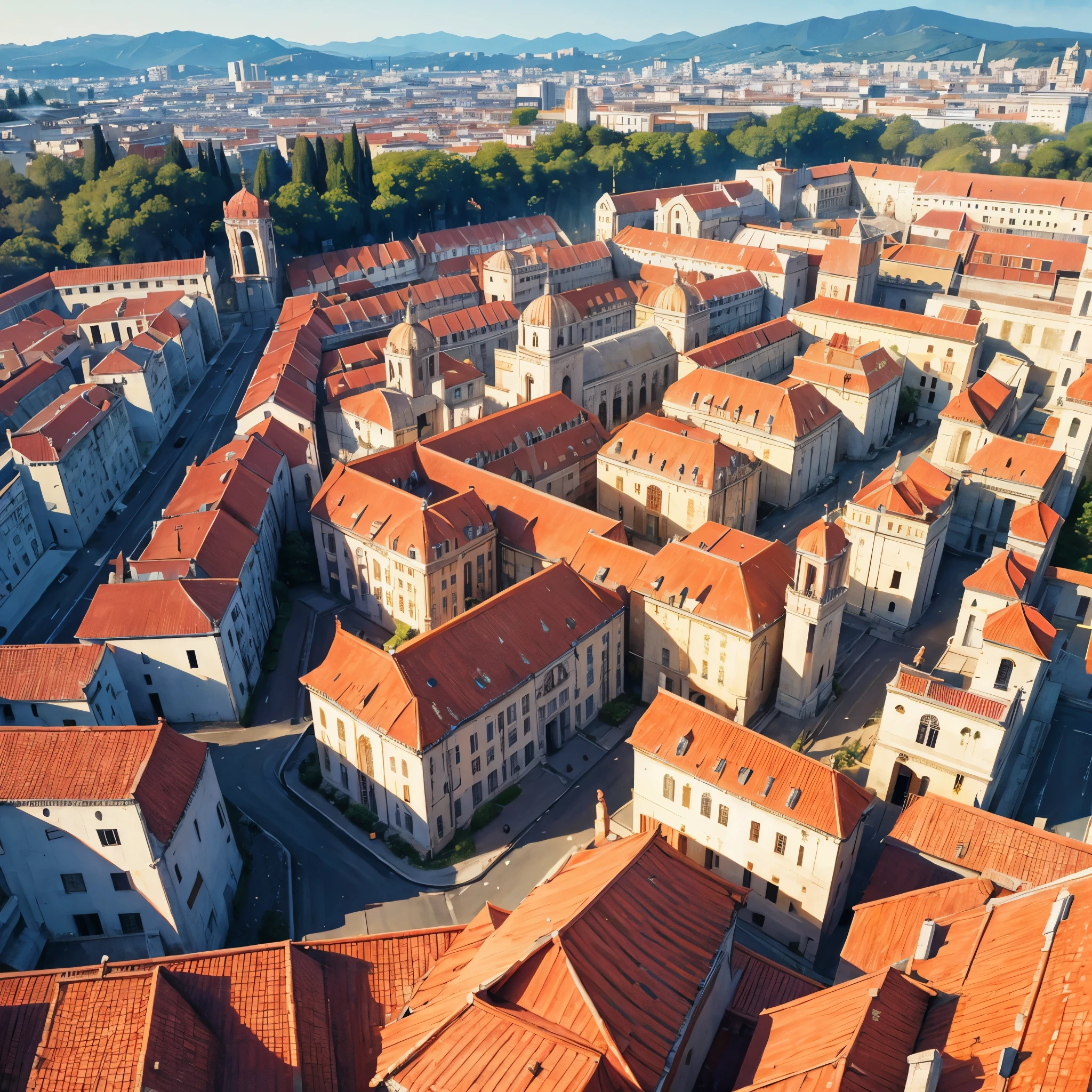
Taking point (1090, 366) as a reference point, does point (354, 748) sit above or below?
below

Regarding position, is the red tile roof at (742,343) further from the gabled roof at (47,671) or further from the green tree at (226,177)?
the green tree at (226,177)

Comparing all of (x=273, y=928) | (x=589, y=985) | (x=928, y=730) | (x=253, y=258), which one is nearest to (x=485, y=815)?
(x=273, y=928)

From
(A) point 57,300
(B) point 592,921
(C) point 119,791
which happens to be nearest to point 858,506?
(B) point 592,921

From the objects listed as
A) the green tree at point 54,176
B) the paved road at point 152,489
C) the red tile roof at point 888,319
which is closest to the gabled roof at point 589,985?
the paved road at point 152,489

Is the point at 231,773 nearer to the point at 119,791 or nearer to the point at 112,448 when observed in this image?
the point at 119,791

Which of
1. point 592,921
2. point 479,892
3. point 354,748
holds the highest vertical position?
point 592,921

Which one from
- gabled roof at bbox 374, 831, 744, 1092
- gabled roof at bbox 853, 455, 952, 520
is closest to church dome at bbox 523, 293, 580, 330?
gabled roof at bbox 853, 455, 952, 520
